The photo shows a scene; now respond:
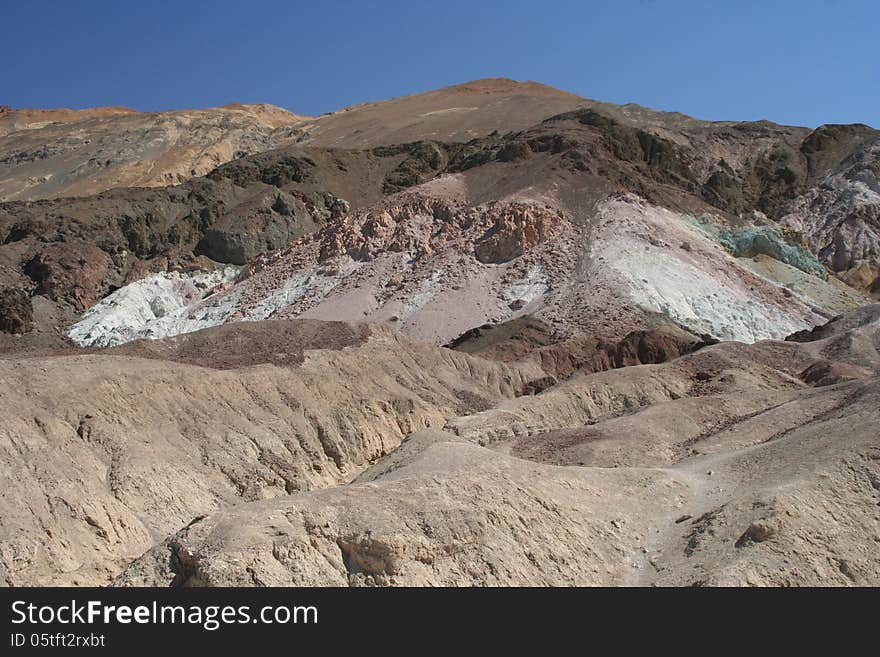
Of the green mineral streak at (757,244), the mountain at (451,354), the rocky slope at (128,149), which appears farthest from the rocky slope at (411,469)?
the rocky slope at (128,149)

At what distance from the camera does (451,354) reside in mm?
40406

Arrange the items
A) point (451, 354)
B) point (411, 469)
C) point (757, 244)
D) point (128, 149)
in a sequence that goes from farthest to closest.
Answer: point (128, 149) → point (757, 244) → point (451, 354) → point (411, 469)

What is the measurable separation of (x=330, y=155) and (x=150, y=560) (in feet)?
229

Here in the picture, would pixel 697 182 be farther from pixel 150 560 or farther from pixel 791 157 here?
pixel 150 560

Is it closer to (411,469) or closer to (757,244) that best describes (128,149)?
(757,244)

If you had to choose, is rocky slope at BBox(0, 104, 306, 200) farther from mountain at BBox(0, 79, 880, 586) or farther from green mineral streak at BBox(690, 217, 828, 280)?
green mineral streak at BBox(690, 217, 828, 280)

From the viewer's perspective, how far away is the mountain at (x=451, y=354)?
16875 mm

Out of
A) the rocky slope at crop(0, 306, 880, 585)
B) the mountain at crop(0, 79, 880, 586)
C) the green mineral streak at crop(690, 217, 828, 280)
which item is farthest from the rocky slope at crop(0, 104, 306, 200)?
the rocky slope at crop(0, 306, 880, 585)

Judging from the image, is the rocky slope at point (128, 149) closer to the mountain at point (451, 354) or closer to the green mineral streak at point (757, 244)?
the mountain at point (451, 354)

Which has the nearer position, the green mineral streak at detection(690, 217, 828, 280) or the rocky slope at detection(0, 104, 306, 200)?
the green mineral streak at detection(690, 217, 828, 280)

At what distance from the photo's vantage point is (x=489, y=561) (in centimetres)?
1617

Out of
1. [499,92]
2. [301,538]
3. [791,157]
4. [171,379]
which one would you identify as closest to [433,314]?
[171,379]

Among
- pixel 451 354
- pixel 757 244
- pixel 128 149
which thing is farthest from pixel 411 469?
pixel 128 149

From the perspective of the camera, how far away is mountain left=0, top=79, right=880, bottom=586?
16.9 metres
